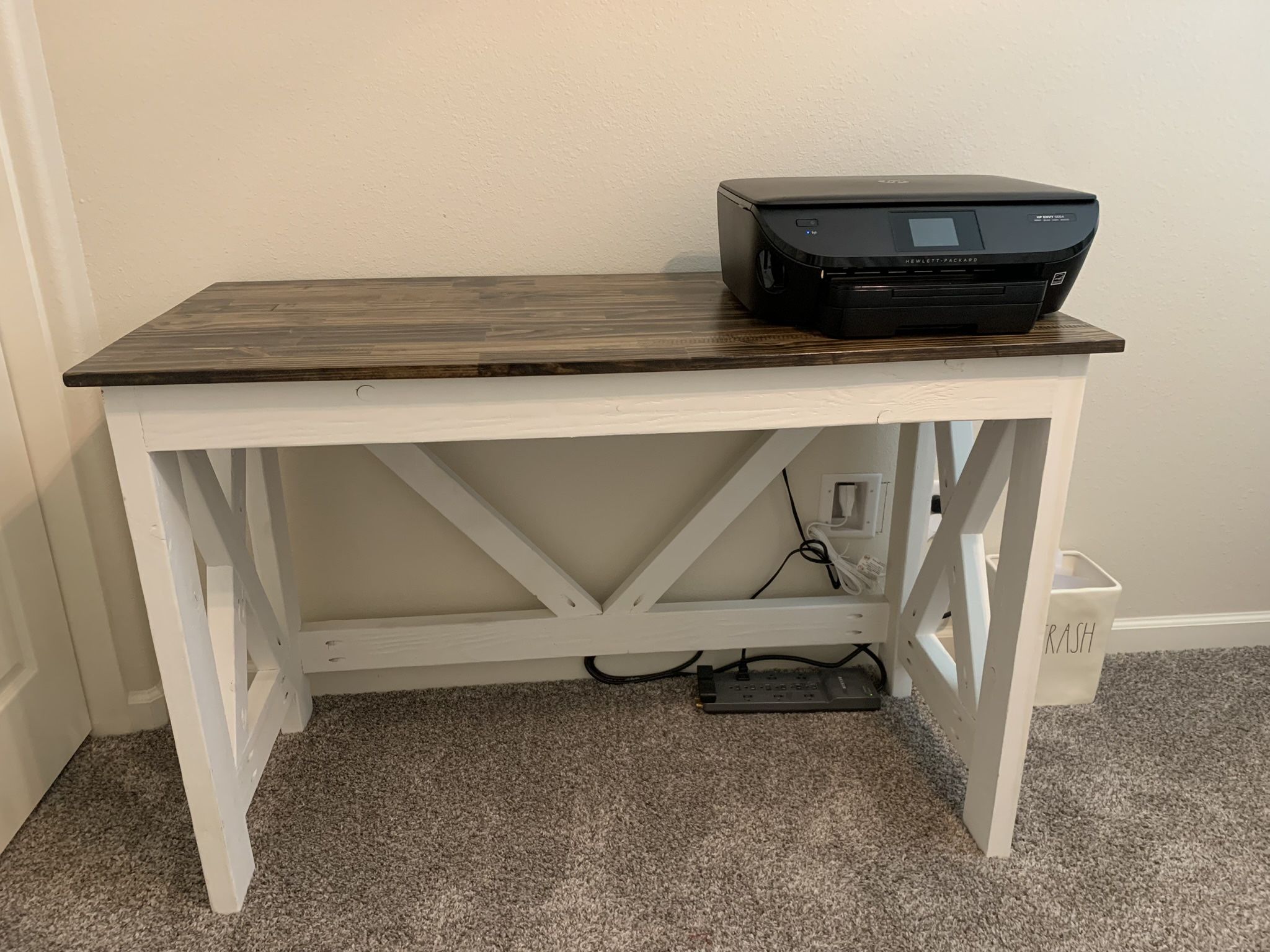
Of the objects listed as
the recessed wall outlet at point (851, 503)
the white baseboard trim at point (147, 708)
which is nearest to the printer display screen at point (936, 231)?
the recessed wall outlet at point (851, 503)

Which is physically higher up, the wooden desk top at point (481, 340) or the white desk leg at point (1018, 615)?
the wooden desk top at point (481, 340)

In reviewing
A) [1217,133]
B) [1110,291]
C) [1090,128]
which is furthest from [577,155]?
[1217,133]

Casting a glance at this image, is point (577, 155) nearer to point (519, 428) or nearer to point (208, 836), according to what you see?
point (519, 428)

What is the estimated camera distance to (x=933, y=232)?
3.41 feet

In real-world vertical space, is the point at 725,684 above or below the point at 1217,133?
below

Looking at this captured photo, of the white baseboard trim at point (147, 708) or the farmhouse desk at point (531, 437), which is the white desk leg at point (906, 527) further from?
the white baseboard trim at point (147, 708)

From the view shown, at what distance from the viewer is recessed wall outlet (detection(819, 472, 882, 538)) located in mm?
1597

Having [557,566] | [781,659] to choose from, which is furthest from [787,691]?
[557,566]

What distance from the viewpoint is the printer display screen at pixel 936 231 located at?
1.03m

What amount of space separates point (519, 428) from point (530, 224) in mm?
503

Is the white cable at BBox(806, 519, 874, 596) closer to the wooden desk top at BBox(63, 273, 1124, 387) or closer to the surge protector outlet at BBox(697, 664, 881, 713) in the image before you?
the surge protector outlet at BBox(697, 664, 881, 713)

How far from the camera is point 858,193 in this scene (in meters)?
1.07

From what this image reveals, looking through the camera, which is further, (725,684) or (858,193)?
(725,684)

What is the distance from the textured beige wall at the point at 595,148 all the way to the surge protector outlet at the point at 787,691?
0.33m
